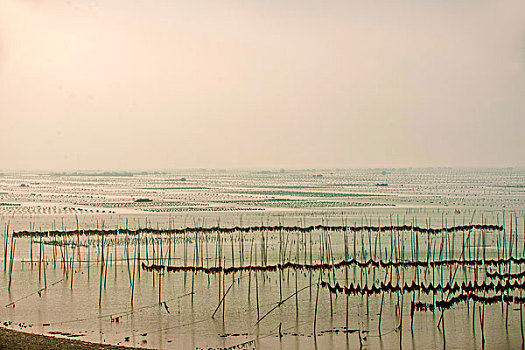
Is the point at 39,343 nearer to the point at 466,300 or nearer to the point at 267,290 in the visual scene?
the point at 267,290

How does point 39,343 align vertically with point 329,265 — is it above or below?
below

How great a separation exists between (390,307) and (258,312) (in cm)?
352

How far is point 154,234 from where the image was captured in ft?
94.6

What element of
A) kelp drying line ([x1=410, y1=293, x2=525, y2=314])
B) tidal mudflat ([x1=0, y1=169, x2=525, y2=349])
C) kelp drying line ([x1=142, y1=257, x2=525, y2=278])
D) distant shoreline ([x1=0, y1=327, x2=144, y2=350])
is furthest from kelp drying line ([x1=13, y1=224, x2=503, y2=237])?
distant shoreline ([x1=0, y1=327, x2=144, y2=350])

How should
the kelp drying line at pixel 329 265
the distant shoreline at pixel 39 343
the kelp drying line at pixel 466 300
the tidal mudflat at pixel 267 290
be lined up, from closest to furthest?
the distant shoreline at pixel 39 343
the tidal mudflat at pixel 267 290
the kelp drying line at pixel 466 300
the kelp drying line at pixel 329 265

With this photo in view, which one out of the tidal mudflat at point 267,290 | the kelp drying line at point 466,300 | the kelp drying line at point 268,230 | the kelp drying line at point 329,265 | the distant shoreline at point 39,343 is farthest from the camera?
the kelp drying line at point 268,230

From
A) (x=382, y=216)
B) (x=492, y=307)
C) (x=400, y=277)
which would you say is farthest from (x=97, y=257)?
(x=382, y=216)

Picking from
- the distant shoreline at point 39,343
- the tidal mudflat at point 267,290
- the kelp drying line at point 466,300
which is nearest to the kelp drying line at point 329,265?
the tidal mudflat at point 267,290

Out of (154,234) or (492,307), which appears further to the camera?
(154,234)

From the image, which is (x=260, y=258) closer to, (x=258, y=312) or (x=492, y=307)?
(x=258, y=312)

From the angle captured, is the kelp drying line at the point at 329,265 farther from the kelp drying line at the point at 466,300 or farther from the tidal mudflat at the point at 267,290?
the kelp drying line at the point at 466,300

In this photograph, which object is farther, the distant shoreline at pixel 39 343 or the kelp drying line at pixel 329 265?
the kelp drying line at pixel 329 265

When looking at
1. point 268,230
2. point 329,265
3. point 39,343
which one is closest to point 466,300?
point 329,265

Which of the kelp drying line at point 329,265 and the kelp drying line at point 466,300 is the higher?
the kelp drying line at point 329,265
